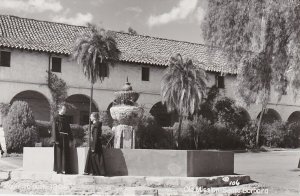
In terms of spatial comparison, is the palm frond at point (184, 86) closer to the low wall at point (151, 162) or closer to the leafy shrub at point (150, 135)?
the leafy shrub at point (150, 135)

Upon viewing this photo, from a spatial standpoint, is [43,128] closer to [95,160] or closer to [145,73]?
[145,73]

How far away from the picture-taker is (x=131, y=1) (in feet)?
36.2

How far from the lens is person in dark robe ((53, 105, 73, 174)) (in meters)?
10.1

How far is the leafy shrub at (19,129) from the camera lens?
22469mm

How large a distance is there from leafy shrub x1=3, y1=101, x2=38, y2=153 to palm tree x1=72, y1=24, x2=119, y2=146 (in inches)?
162

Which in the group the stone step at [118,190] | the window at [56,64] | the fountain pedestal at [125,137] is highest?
the window at [56,64]

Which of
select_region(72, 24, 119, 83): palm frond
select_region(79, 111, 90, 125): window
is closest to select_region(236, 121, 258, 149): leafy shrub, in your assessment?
select_region(79, 111, 90, 125): window

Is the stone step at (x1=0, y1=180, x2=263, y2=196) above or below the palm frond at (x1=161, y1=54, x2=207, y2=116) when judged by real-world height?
below

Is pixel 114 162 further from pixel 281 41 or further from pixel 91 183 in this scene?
pixel 281 41

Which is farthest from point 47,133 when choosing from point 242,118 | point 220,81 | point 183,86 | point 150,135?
point 220,81

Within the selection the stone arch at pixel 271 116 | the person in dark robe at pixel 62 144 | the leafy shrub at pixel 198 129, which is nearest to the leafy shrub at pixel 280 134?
the stone arch at pixel 271 116

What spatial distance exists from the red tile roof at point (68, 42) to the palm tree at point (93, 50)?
132cm

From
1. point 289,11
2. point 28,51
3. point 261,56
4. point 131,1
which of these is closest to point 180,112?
point 28,51

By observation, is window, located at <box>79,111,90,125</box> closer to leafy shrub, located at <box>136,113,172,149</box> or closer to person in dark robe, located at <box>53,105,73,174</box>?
leafy shrub, located at <box>136,113,172,149</box>
